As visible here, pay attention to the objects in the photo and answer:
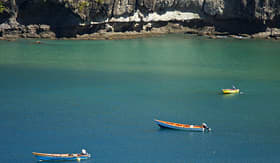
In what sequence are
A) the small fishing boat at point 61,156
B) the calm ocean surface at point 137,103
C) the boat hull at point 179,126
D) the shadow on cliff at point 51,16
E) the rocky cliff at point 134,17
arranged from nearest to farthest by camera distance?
the small fishing boat at point 61,156 → the calm ocean surface at point 137,103 → the boat hull at point 179,126 → the shadow on cliff at point 51,16 → the rocky cliff at point 134,17

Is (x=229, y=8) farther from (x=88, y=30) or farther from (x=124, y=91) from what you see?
(x=124, y=91)

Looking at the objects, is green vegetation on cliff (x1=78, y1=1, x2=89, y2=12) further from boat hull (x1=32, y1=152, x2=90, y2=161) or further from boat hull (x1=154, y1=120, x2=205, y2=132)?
boat hull (x1=32, y1=152, x2=90, y2=161)

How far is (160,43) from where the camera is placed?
188ft

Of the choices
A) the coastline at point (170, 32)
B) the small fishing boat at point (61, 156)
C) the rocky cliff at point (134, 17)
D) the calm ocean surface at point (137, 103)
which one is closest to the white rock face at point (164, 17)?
the rocky cliff at point (134, 17)

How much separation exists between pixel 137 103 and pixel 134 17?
32867mm

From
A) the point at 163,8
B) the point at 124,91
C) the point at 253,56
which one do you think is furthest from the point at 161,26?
the point at 124,91

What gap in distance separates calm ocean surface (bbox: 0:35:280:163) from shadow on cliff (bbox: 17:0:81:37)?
7.28 meters

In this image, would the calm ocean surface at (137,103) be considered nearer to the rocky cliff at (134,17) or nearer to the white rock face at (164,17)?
the rocky cliff at (134,17)

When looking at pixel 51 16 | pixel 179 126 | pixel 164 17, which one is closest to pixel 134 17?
pixel 164 17

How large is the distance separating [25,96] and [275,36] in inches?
1554

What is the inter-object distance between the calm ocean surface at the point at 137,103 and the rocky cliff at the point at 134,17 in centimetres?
726

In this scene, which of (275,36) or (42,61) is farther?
(275,36)

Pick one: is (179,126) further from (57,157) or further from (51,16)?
(51,16)

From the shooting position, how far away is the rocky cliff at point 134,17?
189 ft
